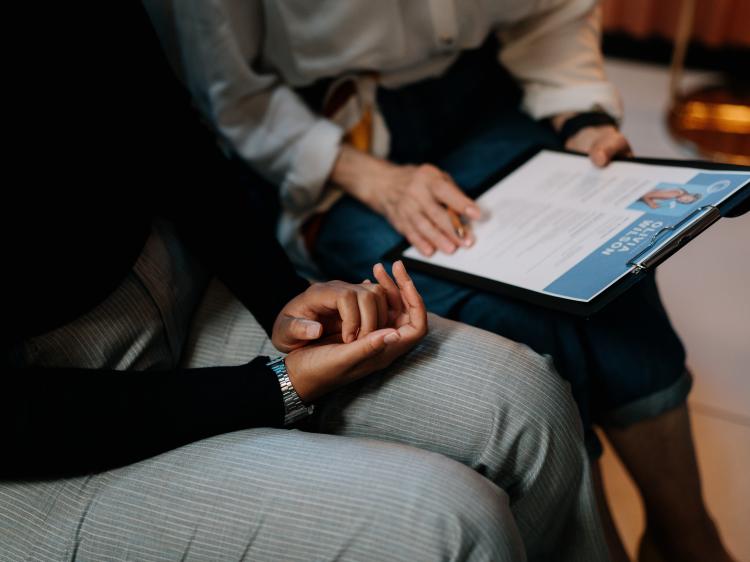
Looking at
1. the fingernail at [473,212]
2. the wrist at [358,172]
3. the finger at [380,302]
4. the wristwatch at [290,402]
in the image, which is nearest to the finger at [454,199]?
the fingernail at [473,212]

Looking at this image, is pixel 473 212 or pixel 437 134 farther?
pixel 437 134

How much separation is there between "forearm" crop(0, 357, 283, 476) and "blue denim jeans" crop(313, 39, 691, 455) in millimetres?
308

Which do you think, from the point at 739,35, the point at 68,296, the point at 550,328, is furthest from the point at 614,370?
the point at 739,35

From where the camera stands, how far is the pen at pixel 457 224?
963mm

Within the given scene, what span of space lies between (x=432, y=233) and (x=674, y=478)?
1.53 feet

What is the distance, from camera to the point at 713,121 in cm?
208

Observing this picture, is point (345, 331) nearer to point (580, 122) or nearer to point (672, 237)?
point (672, 237)

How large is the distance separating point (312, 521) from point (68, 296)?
14.0 inches

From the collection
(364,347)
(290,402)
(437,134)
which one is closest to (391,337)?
(364,347)

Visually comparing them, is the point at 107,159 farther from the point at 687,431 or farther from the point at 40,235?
the point at 687,431

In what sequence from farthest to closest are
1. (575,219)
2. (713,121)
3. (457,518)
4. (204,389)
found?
(713,121) < (575,219) < (204,389) < (457,518)

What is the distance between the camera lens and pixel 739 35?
2170 mm

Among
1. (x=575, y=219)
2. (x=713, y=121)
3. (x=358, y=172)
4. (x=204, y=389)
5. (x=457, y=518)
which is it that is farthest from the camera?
(x=713, y=121)

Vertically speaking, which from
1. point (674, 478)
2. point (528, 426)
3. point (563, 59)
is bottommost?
point (674, 478)
